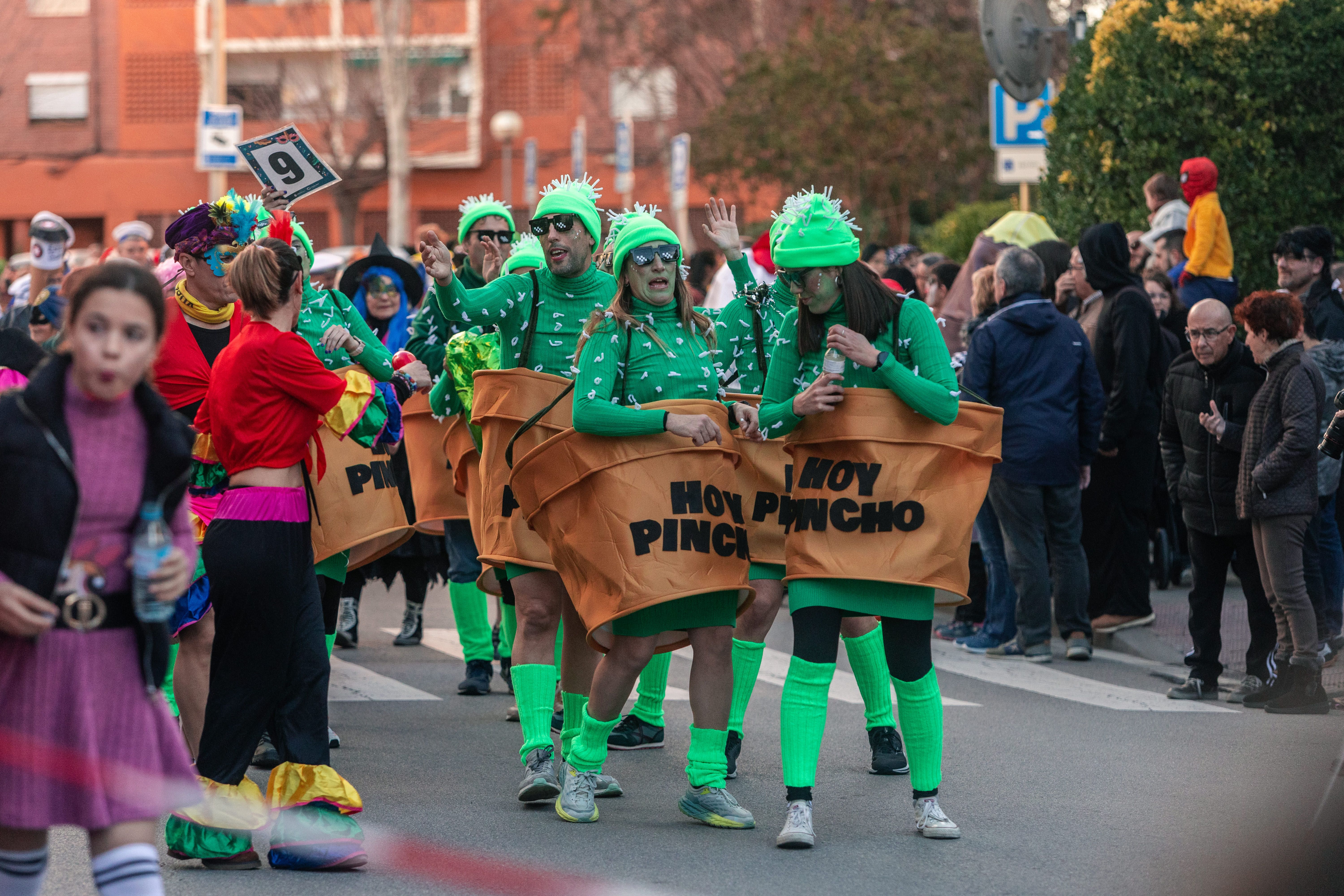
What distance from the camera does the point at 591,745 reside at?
638 cm

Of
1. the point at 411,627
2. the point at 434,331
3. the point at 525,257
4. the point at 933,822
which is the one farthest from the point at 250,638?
the point at 411,627

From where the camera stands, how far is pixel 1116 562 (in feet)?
35.2

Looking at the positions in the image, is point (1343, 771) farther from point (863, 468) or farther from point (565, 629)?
point (565, 629)

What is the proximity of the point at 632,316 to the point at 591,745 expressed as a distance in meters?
1.52

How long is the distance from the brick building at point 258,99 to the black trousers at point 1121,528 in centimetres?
3586

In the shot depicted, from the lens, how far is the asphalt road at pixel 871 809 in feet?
18.2

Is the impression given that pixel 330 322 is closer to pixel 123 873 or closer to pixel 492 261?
pixel 492 261

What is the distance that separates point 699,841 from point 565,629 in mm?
1171

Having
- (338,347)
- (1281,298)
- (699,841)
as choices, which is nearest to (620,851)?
(699,841)

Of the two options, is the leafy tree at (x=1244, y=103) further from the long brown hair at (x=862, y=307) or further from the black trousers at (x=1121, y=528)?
the long brown hair at (x=862, y=307)

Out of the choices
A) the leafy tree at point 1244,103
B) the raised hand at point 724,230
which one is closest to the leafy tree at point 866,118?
the leafy tree at point 1244,103

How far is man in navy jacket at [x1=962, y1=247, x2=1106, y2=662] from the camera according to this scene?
10.0m

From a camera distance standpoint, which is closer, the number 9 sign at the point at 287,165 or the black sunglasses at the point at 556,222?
the black sunglasses at the point at 556,222

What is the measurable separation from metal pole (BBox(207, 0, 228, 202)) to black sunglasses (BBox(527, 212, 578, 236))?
49.3 ft
